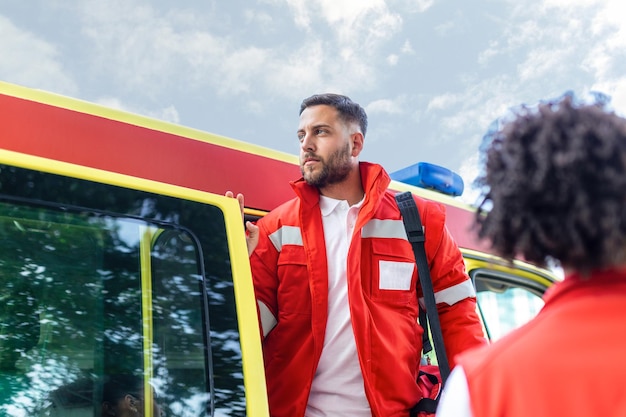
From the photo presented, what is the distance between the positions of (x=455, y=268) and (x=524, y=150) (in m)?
1.50

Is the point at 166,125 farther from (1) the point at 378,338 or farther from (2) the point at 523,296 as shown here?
(2) the point at 523,296

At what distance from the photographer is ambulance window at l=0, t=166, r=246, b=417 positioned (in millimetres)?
1584

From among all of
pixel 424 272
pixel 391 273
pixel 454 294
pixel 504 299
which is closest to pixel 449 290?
pixel 454 294

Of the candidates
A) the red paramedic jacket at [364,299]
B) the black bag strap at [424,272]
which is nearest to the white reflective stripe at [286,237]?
the red paramedic jacket at [364,299]

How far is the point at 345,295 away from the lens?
223 cm

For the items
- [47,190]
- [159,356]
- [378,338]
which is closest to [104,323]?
[159,356]

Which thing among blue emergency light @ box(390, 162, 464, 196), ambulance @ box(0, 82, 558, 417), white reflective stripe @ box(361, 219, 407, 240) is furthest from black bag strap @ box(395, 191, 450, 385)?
blue emergency light @ box(390, 162, 464, 196)

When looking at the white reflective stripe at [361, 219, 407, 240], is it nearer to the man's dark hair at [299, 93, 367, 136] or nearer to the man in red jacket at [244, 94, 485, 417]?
the man in red jacket at [244, 94, 485, 417]

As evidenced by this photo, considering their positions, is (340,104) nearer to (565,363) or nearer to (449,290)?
(449,290)

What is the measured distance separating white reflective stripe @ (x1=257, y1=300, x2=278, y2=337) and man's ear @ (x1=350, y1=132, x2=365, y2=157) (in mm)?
822

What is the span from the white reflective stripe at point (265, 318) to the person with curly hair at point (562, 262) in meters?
1.32

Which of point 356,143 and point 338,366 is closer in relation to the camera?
point 338,366

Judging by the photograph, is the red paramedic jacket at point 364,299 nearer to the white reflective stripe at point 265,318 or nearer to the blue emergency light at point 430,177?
A: the white reflective stripe at point 265,318

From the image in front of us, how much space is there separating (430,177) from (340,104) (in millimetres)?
1056
